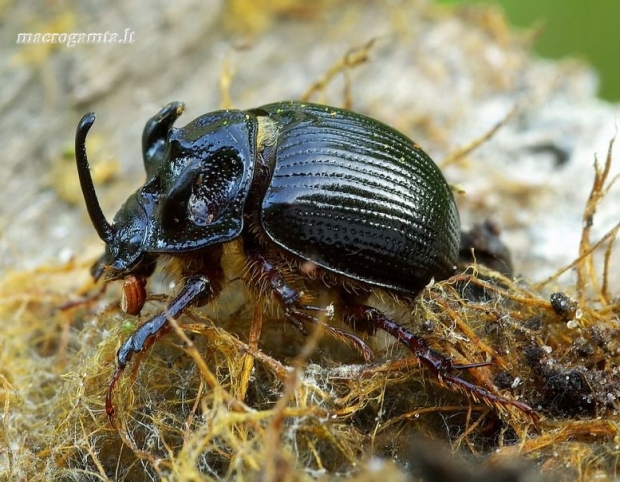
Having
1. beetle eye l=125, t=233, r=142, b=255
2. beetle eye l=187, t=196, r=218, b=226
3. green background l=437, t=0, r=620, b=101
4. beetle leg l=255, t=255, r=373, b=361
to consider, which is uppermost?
beetle eye l=187, t=196, r=218, b=226

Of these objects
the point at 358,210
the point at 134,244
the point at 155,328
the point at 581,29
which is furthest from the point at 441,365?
the point at 581,29

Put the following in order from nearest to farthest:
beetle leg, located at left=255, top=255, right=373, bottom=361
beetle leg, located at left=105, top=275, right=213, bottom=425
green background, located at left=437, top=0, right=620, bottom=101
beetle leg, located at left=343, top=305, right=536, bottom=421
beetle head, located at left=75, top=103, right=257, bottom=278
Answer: beetle leg, located at left=343, top=305, right=536, bottom=421
beetle leg, located at left=105, top=275, right=213, bottom=425
beetle leg, located at left=255, top=255, right=373, bottom=361
beetle head, located at left=75, top=103, right=257, bottom=278
green background, located at left=437, top=0, right=620, bottom=101

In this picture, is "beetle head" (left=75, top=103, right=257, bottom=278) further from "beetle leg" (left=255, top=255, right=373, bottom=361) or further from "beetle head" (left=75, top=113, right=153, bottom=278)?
"beetle leg" (left=255, top=255, right=373, bottom=361)

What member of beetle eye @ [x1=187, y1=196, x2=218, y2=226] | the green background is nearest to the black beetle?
beetle eye @ [x1=187, y1=196, x2=218, y2=226]

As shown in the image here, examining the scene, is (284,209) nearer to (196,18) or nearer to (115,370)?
(115,370)

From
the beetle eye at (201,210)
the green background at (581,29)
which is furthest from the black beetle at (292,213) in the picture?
the green background at (581,29)

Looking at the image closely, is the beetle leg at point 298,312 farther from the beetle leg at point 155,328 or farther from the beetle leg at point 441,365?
the beetle leg at point 155,328
